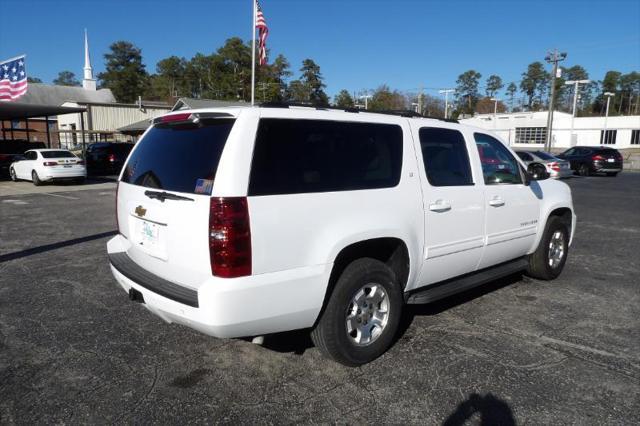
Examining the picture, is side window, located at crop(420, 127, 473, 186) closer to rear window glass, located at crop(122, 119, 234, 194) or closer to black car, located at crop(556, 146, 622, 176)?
rear window glass, located at crop(122, 119, 234, 194)

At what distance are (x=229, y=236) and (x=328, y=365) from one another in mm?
1450

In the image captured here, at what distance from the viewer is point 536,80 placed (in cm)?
12031

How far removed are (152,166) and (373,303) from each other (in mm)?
2004

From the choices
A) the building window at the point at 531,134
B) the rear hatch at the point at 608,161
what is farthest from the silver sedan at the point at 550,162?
the building window at the point at 531,134

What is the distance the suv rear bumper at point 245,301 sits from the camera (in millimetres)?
2791

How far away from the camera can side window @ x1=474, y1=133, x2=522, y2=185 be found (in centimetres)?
467

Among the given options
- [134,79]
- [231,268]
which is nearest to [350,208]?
[231,268]

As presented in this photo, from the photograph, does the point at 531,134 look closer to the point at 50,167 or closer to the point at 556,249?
the point at 50,167

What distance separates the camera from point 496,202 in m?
4.55

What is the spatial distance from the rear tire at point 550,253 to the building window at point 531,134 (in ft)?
222

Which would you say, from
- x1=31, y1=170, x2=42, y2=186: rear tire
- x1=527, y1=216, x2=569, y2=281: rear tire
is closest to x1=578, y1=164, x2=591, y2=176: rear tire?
x1=527, y1=216, x2=569, y2=281: rear tire

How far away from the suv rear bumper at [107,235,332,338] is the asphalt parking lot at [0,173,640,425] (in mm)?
534

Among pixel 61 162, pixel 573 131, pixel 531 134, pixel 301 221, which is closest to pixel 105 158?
pixel 61 162

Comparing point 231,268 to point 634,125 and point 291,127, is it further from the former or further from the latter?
point 634,125
